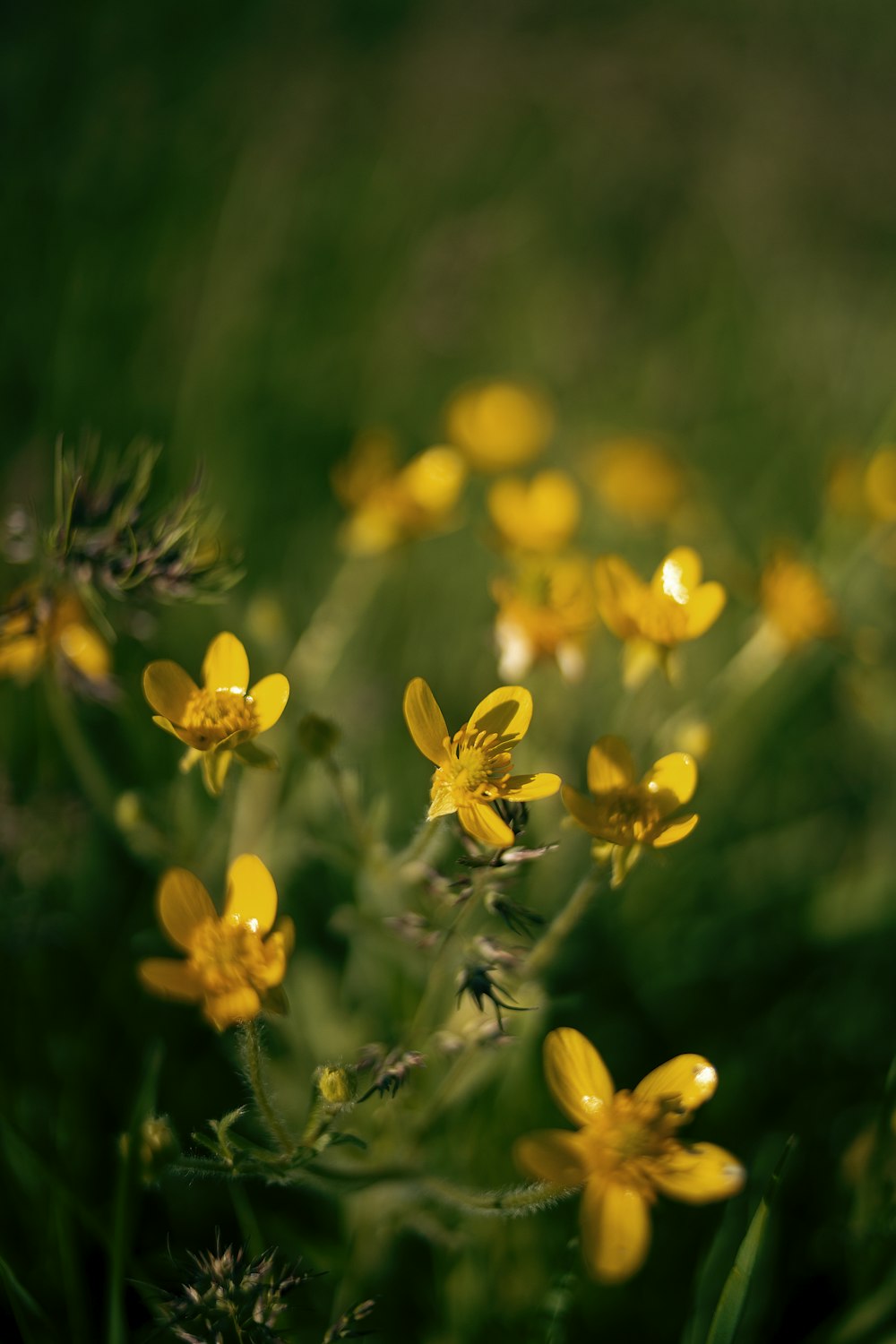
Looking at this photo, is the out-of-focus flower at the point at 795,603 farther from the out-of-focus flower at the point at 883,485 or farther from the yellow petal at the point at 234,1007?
the yellow petal at the point at 234,1007

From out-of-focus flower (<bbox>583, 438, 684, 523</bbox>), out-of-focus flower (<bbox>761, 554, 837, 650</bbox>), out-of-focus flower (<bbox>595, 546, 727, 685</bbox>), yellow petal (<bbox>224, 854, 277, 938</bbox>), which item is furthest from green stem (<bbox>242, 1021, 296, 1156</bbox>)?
out-of-focus flower (<bbox>583, 438, 684, 523</bbox>)

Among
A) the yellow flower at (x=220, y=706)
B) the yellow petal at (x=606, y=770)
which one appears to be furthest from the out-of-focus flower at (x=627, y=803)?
the yellow flower at (x=220, y=706)

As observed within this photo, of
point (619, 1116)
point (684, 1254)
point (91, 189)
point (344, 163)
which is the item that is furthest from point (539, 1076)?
point (344, 163)

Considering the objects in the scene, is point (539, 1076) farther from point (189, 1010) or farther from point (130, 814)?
point (130, 814)

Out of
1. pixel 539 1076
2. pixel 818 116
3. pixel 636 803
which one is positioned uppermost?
pixel 818 116

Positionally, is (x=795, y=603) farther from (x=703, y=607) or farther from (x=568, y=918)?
(x=568, y=918)

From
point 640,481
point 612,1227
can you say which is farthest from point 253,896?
point 640,481

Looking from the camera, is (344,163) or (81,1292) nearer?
(81,1292)
